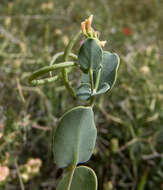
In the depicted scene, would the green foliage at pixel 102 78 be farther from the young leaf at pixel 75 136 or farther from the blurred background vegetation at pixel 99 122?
the blurred background vegetation at pixel 99 122

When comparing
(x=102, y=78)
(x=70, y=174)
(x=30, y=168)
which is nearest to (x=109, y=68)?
(x=102, y=78)


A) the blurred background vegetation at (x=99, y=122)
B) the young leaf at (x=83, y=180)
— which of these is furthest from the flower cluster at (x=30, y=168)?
the young leaf at (x=83, y=180)

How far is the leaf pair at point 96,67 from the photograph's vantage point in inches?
11.3

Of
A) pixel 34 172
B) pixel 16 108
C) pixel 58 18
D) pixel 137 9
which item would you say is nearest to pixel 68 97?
pixel 16 108

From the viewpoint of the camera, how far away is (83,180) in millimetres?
331

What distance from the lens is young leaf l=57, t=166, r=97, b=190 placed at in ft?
1.05

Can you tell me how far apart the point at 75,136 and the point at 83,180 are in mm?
59

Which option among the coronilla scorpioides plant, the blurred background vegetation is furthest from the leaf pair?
the blurred background vegetation

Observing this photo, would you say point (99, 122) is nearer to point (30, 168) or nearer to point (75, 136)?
point (30, 168)

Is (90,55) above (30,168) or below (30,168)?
above

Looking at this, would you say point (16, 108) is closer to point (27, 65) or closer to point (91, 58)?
point (27, 65)

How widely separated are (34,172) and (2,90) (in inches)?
10.7

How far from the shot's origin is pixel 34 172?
26.1 inches

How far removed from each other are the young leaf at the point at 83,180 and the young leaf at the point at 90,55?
0.37ft
